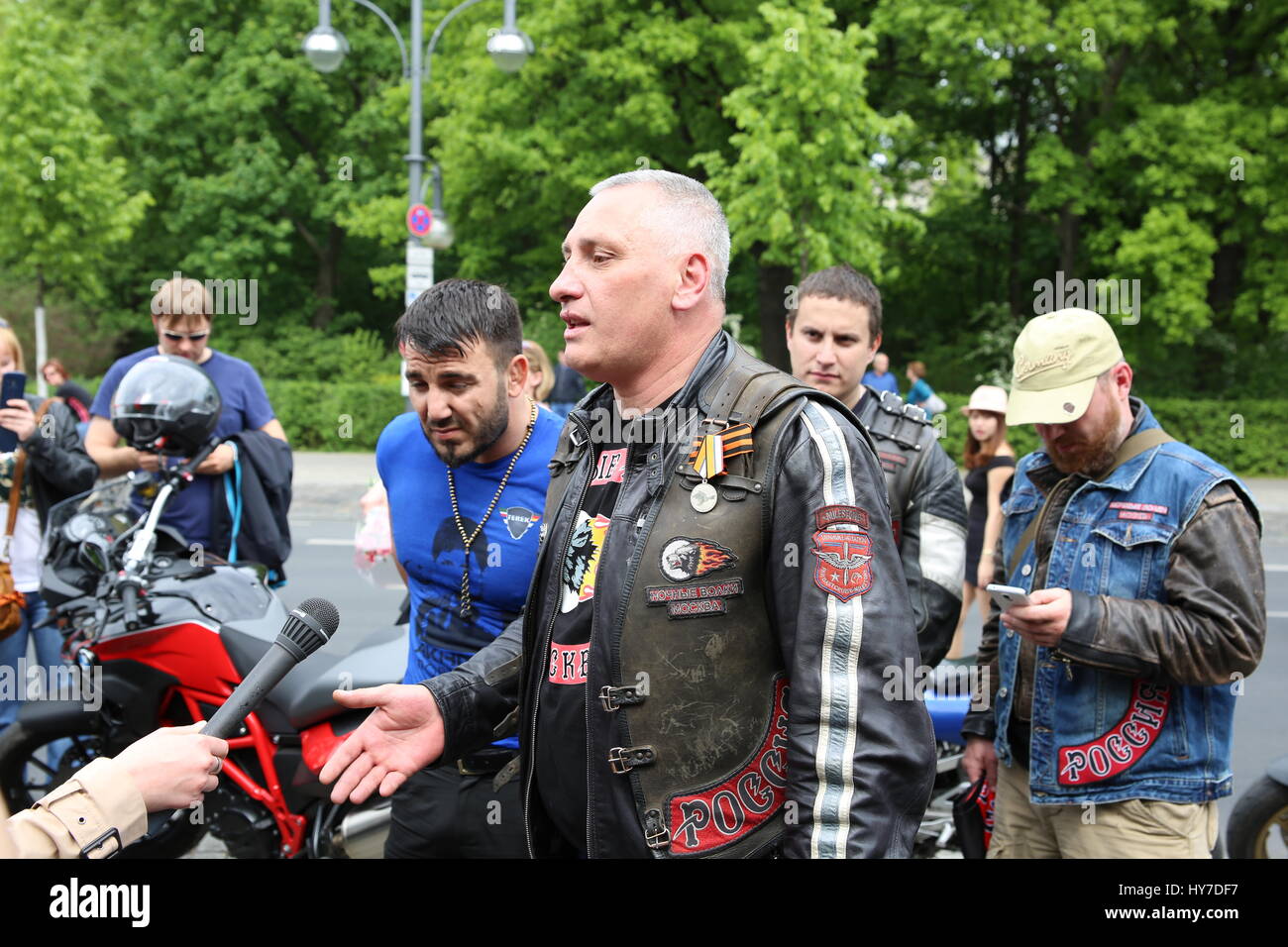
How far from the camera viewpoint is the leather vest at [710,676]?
1.98 meters

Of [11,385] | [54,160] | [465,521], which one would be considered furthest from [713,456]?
[54,160]

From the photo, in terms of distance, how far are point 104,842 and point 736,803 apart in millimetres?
1143

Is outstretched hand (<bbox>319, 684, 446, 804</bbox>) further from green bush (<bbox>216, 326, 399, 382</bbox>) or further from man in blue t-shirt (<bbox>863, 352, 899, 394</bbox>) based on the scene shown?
green bush (<bbox>216, 326, 399, 382</bbox>)

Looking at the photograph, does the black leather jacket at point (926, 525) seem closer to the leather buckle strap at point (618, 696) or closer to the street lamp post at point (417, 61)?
the leather buckle strap at point (618, 696)

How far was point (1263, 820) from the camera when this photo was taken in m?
3.91

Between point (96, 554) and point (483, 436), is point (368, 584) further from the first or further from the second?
point (483, 436)

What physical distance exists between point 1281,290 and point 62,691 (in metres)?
20.6

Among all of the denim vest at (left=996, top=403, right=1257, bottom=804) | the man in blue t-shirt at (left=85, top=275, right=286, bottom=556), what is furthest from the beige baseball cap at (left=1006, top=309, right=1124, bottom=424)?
the man in blue t-shirt at (left=85, top=275, right=286, bottom=556)

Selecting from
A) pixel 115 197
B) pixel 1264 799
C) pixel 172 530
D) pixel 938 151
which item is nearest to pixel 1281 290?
pixel 938 151

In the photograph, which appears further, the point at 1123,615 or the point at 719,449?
the point at 1123,615

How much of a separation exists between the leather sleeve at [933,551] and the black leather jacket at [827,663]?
1.85 metres

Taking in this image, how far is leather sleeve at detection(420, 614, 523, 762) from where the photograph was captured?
253cm

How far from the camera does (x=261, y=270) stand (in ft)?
99.8
